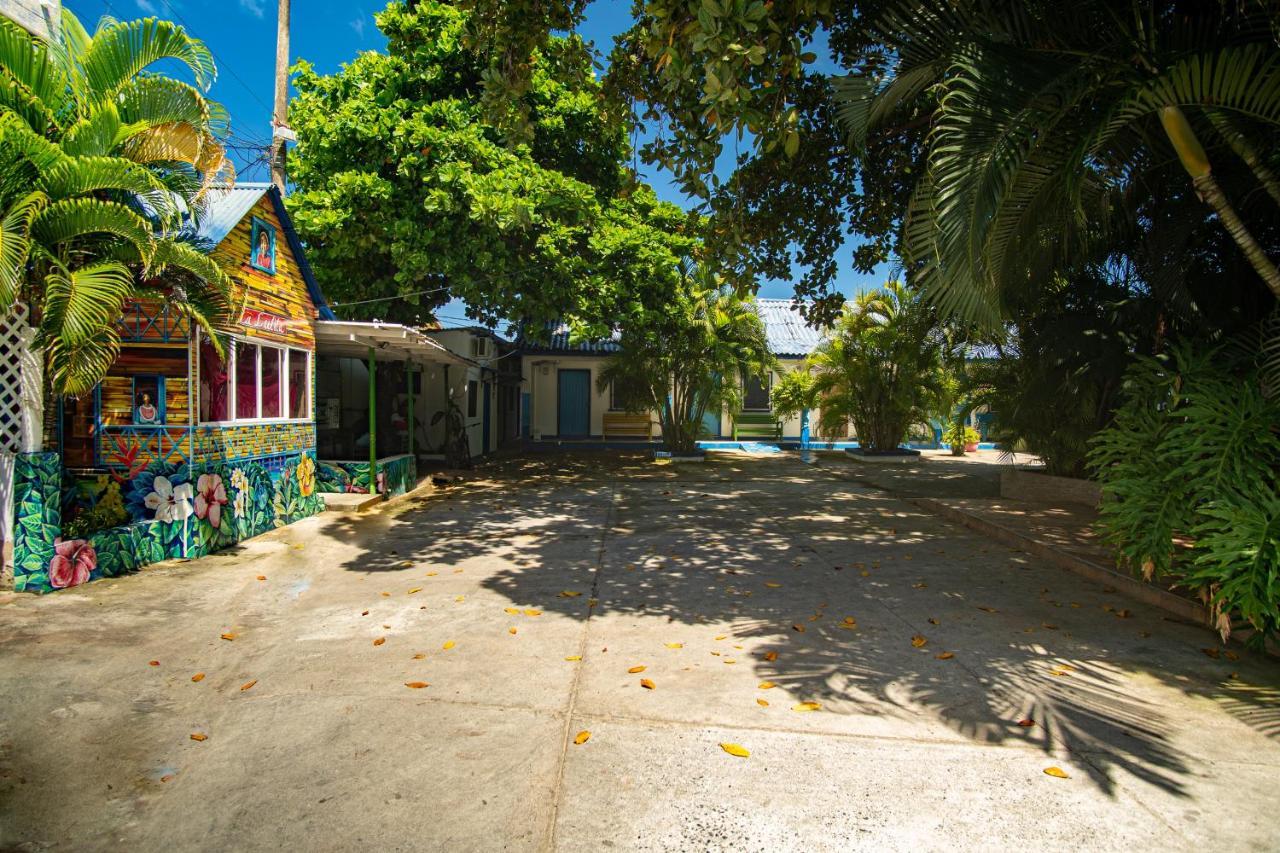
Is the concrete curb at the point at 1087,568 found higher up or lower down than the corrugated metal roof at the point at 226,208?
lower down

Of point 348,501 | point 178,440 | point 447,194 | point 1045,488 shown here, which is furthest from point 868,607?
point 447,194

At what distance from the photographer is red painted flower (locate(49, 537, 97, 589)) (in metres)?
5.45

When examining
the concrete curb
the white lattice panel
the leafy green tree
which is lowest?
the concrete curb

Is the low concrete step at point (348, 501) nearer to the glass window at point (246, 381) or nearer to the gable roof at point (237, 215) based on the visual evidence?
the glass window at point (246, 381)

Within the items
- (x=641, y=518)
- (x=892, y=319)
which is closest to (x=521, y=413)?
(x=892, y=319)

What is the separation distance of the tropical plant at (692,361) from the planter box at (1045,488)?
6436mm

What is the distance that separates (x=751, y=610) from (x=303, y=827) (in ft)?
11.1

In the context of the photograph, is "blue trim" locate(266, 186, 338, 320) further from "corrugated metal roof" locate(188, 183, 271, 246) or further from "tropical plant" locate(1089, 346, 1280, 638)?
"tropical plant" locate(1089, 346, 1280, 638)

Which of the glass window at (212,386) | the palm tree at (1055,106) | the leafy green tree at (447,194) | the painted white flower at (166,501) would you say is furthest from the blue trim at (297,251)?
the palm tree at (1055,106)

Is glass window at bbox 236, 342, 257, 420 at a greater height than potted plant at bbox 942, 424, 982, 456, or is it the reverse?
glass window at bbox 236, 342, 257, 420

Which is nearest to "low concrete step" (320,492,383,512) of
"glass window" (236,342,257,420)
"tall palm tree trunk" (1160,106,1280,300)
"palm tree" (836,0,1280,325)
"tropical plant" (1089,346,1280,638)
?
"glass window" (236,342,257,420)

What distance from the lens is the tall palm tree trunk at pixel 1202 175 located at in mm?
4391

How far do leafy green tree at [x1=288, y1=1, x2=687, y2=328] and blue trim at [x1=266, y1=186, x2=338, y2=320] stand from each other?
1758mm

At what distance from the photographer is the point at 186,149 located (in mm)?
6023
